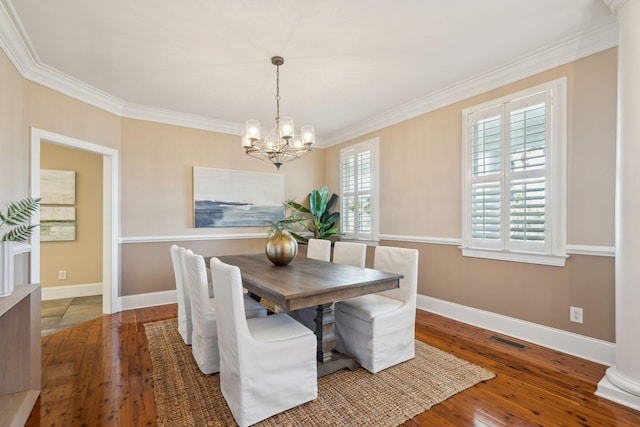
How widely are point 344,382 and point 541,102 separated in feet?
9.94

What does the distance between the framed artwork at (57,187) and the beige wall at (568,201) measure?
188 inches

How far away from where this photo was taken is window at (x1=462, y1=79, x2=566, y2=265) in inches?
109

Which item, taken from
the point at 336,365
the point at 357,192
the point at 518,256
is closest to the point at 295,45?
the point at 336,365

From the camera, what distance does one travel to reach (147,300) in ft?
14.0

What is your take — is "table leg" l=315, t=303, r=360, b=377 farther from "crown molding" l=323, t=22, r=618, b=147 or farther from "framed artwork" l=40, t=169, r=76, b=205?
"framed artwork" l=40, t=169, r=76, b=205

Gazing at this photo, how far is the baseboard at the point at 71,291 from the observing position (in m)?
4.63

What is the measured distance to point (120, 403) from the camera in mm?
2072

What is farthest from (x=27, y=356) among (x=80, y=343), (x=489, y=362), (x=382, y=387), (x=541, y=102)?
(x=541, y=102)

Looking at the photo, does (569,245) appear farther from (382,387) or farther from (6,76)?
(6,76)

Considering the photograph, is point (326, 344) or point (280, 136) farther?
point (280, 136)

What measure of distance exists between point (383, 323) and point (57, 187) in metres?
5.19

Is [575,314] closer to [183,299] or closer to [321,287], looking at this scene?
[321,287]

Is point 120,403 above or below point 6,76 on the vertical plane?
below

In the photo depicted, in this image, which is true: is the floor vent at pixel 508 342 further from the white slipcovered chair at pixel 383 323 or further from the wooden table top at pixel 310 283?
the wooden table top at pixel 310 283
